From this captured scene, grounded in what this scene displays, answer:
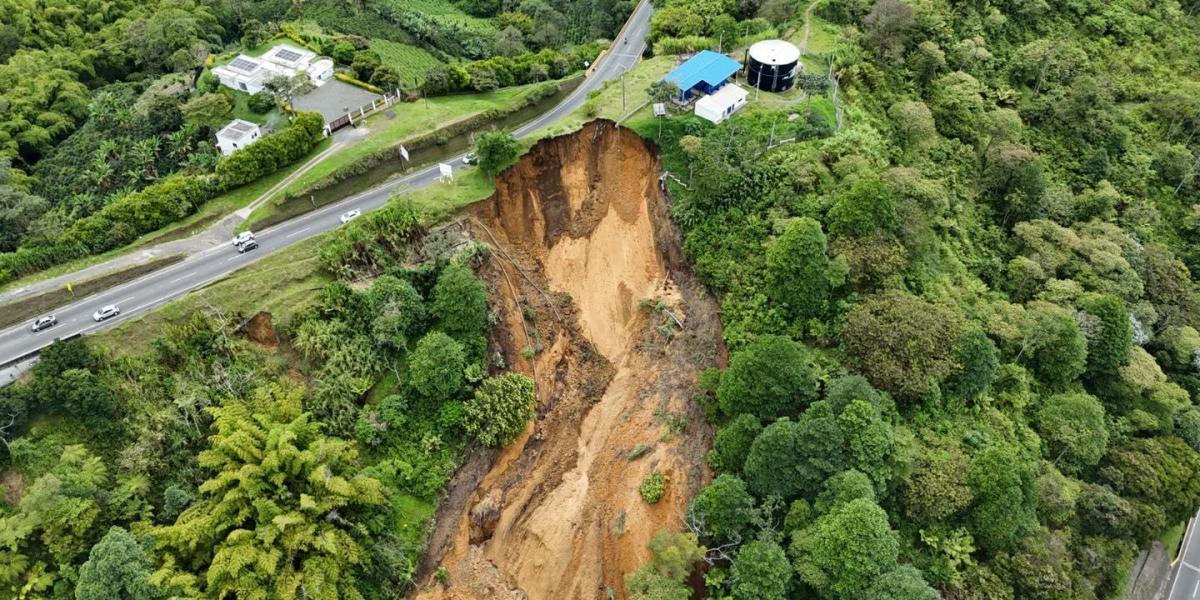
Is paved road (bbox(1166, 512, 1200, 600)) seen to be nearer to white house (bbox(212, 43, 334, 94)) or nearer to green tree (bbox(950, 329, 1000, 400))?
green tree (bbox(950, 329, 1000, 400))

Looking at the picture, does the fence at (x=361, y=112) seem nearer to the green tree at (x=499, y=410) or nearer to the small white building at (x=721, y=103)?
the small white building at (x=721, y=103)

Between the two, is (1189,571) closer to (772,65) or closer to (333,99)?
(772,65)

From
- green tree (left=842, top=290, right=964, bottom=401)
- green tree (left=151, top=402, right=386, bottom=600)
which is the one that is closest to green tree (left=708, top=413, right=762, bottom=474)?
green tree (left=842, top=290, right=964, bottom=401)

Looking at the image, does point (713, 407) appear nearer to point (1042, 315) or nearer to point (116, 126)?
point (1042, 315)

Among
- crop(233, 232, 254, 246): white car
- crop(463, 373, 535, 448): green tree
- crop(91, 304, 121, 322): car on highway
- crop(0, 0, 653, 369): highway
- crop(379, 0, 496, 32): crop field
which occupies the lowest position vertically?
crop(463, 373, 535, 448): green tree

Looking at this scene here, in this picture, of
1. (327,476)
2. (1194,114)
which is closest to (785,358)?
(327,476)

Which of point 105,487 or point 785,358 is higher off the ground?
point 785,358

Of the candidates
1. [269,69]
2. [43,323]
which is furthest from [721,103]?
[43,323]
